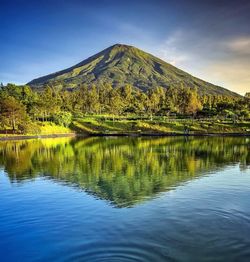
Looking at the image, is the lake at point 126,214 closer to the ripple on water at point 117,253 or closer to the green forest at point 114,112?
the ripple on water at point 117,253

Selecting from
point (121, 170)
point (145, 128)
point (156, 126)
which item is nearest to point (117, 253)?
point (121, 170)

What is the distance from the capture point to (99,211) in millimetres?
23516

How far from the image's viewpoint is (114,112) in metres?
159

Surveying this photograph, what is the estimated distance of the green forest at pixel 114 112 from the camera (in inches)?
4449

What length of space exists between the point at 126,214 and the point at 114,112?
138m

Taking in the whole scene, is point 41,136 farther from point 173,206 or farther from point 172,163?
point 173,206

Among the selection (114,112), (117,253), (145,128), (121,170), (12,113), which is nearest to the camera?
(117,253)

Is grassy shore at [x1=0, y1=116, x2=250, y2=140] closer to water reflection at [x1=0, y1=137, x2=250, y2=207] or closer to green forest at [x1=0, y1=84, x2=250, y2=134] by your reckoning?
green forest at [x1=0, y1=84, x2=250, y2=134]

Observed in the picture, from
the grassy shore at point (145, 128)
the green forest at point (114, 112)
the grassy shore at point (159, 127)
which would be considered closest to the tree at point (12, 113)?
the green forest at point (114, 112)

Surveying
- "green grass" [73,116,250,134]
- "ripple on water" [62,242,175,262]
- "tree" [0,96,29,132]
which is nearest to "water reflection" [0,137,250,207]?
"ripple on water" [62,242,175,262]

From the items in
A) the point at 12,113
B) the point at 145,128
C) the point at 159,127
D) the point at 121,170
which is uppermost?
the point at 12,113

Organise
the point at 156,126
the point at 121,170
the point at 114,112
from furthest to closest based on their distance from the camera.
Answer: the point at 114,112 → the point at 156,126 → the point at 121,170

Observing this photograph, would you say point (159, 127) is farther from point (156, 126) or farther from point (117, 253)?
point (117, 253)

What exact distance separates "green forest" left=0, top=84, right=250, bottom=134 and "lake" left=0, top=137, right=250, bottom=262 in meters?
74.6
